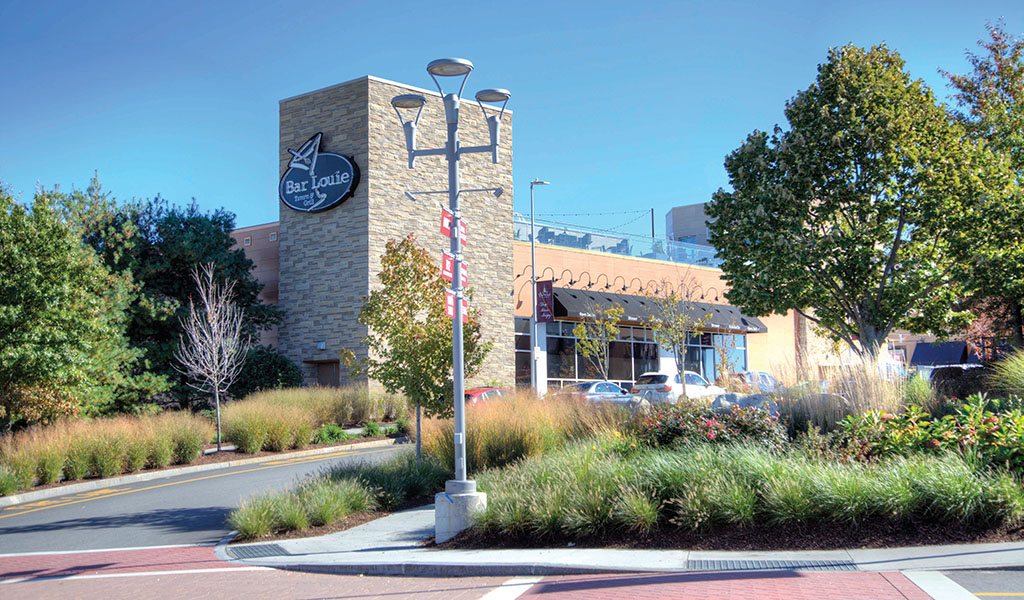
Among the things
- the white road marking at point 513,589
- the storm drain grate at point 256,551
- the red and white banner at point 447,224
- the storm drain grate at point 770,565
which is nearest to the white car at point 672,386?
the red and white banner at point 447,224

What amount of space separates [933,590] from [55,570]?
32.8ft

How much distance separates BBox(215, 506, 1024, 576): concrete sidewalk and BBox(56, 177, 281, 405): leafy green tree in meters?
18.5

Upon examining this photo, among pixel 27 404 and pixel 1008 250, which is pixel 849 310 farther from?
pixel 27 404

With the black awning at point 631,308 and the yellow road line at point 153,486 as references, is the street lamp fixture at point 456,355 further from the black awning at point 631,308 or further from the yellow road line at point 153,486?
the black awning at point 631,308

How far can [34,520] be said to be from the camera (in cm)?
1402

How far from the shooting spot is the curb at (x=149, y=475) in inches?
650

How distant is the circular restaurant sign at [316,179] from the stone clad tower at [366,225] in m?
0.31

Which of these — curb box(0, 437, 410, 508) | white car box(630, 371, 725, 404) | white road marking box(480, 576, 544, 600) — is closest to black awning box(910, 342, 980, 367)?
white car box(630, 371, 725, 404)

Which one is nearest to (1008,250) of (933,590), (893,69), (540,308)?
(893,69)

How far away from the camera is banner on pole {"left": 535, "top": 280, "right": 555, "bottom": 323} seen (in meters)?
34.4

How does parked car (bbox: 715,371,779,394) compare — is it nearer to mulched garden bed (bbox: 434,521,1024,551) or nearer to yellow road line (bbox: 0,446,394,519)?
mulched garden bed (bbox: 434,521,1024,551)

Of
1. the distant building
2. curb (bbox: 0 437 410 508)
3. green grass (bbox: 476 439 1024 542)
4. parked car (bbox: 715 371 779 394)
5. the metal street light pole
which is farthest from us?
the distant building

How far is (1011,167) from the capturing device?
64.8 ft

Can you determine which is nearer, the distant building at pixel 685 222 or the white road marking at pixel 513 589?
the white road marking at pixel 513 589
